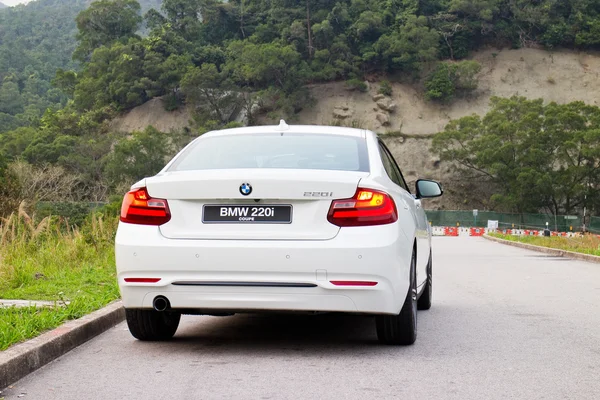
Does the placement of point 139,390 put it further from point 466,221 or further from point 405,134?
point 405,134

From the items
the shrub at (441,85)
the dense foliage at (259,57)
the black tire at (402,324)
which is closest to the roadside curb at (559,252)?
the black tire at (402,324)

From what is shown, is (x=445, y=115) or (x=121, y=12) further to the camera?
(x=121, y=12)

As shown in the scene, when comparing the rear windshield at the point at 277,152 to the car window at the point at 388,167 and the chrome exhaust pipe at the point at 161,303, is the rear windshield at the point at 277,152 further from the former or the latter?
the chrome exhaust pipe at the point at 161,303

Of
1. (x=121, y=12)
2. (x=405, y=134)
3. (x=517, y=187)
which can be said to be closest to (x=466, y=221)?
(x=517, y=187)

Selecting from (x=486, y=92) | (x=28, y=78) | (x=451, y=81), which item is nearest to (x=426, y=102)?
(x=451, y=81)

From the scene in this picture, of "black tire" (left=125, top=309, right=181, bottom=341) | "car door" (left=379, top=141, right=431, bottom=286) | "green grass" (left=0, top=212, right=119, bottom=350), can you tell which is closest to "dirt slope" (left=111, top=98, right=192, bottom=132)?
"green grass" (left=0, top=212, right=119, bottom=350)

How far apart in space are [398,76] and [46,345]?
10061cm


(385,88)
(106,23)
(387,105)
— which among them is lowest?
(387,105)

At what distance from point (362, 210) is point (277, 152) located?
3.73 ft

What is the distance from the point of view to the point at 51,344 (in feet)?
19.8

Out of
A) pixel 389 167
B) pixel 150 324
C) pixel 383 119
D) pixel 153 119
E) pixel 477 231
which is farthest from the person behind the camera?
pixel 153 119

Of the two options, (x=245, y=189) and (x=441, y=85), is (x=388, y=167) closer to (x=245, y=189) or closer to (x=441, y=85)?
(x=245, y=189)

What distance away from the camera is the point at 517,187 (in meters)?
77.6

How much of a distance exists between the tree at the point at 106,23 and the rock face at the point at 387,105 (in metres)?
41.5
